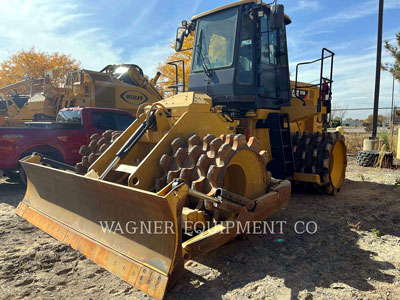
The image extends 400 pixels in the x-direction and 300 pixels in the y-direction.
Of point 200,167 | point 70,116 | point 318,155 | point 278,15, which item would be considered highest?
point 278,15

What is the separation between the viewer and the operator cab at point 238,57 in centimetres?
499

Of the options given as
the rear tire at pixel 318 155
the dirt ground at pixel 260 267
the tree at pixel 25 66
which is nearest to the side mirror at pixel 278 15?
the rear tire at pixel 318 155

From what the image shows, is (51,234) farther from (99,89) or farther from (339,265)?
(99,89)

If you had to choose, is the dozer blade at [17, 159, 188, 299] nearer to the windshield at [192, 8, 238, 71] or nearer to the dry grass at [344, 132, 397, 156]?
the windshield at [192, 8, 238, 71]

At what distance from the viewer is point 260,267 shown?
327 centimetres

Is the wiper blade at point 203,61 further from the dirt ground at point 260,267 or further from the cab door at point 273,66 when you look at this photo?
the dirt ground at point 260,267

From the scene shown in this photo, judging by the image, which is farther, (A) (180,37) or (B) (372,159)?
(B) (372,159)

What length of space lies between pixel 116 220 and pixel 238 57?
322 centimetres

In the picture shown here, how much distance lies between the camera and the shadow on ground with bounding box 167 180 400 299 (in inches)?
115

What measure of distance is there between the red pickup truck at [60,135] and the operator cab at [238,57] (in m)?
3.16

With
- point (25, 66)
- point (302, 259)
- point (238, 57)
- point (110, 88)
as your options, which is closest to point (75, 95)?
point (110, 88)

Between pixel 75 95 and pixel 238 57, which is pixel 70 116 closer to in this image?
pixel 75 95

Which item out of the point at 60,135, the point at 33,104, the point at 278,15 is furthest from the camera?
the point at 33,104

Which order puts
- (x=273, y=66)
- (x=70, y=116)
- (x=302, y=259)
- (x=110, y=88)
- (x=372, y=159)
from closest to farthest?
(x=302, y=259) → (x=273, y=66) → (x=70, y=116) → (x=372, y=159) → (x=110, y=88)
